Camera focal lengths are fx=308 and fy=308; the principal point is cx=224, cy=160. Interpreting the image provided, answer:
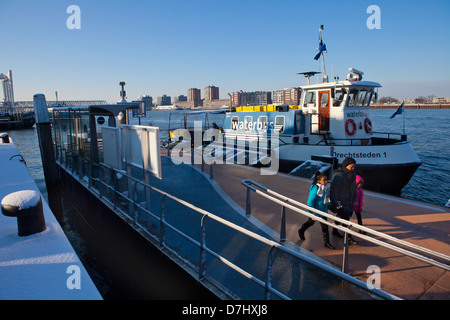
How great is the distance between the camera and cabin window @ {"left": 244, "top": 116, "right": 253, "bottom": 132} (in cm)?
1870

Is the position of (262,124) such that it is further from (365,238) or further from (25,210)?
(365,238)

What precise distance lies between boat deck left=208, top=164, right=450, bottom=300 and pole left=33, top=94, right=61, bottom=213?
745 centimetres

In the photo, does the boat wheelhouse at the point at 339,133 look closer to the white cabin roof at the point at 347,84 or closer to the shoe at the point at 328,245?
the white cabin roof at the point at 347,84

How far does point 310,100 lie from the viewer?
16719 mm

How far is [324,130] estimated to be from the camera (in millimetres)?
16078

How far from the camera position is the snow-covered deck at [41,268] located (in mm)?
3730

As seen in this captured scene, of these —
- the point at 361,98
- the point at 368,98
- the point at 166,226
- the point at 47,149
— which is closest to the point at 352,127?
the point at 361,98

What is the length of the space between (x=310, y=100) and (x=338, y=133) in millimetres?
2471

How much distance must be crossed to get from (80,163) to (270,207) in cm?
739

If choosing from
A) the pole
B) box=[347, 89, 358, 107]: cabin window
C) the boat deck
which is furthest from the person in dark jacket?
box=[347, 89, 358, 107]: cabin window

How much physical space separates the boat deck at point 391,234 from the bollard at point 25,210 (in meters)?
4.25

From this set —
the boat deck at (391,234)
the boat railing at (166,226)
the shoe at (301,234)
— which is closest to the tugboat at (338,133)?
the boat deck at (391,234)
